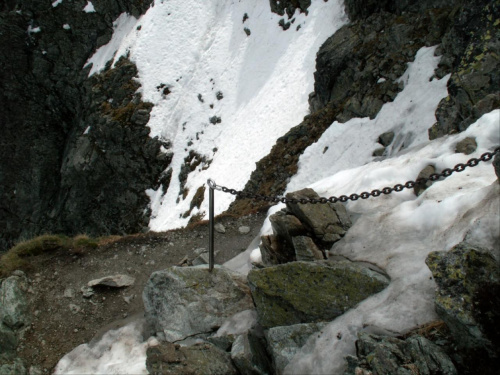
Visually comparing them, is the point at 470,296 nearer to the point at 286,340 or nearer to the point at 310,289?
the point at 310,289

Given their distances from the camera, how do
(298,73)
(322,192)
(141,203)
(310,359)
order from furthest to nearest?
1. (141,203)
2. (298,73)
3. (322,192)
4. (310,359)

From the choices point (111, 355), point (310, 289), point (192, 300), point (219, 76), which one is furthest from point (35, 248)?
point (219, 76)

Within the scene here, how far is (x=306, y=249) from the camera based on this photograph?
7.45 m

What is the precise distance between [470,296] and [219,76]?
95.8ft

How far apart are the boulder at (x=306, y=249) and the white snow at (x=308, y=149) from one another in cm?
49

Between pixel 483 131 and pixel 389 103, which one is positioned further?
pixel 389 103

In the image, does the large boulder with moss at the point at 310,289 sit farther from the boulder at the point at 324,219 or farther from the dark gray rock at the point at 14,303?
the dark gray rock at the point at 14,303

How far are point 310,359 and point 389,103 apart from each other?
13430 millimetres

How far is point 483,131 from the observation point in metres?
8.07

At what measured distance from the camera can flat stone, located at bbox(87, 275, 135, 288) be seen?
1124 cm

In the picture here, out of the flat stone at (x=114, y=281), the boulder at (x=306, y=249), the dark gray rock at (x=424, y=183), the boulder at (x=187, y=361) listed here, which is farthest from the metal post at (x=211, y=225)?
the dark gray rock at (x=424, y=183)

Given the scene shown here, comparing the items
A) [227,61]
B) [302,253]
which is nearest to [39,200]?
[227,61]

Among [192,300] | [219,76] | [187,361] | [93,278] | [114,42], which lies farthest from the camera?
[114,42]

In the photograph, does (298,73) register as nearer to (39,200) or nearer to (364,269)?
(364,269)
